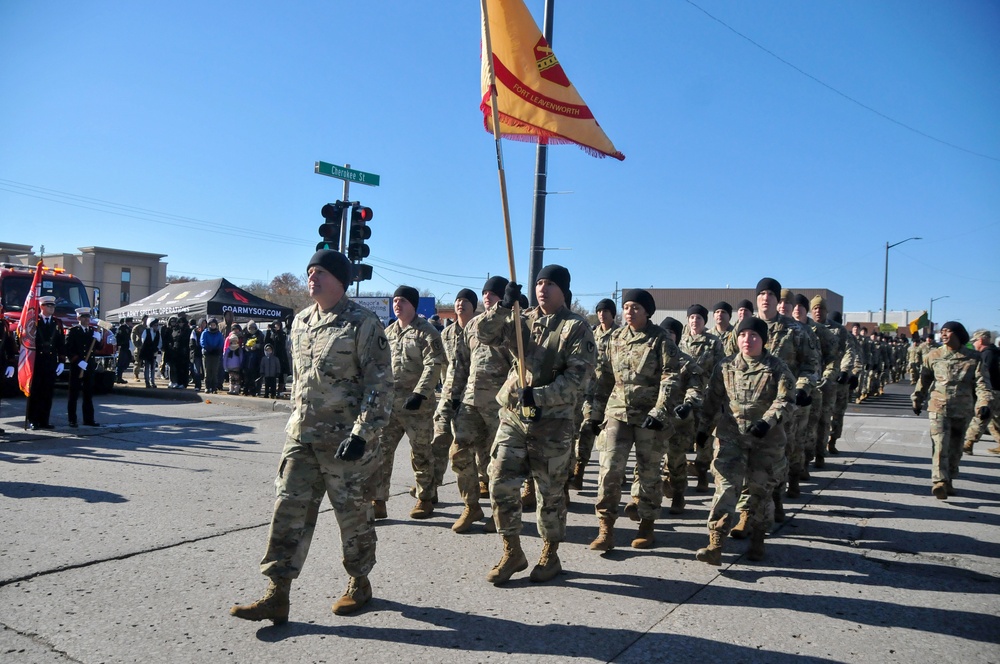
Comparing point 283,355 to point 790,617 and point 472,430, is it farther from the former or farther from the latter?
point 790,617

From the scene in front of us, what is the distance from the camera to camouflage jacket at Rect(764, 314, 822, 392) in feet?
24.4

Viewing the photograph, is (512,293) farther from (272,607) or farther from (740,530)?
(740,530)

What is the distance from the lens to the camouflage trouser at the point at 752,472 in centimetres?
Result: 552

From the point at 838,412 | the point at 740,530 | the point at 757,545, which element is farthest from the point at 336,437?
the point at 838,412

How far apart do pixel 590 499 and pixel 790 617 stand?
3.42 m

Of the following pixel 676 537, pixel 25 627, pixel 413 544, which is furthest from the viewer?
pixel 676 537

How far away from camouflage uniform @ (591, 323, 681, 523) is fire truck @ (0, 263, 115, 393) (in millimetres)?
14191

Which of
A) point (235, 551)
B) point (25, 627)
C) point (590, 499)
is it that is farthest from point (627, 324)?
point (25, 627)

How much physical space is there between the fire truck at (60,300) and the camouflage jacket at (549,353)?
14.0m

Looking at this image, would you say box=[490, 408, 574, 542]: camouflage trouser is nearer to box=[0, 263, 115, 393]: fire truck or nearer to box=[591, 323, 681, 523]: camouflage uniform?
box=[591, 323, 681, 523]: camouflage uniform

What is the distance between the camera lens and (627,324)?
641 centimetres

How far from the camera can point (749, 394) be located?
5824 mm

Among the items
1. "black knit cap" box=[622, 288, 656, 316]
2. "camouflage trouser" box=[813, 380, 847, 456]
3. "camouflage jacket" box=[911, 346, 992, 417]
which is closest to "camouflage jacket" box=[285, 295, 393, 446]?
"black knit cap" box=[622, 288, 656, 316]

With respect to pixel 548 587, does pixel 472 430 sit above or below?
above
